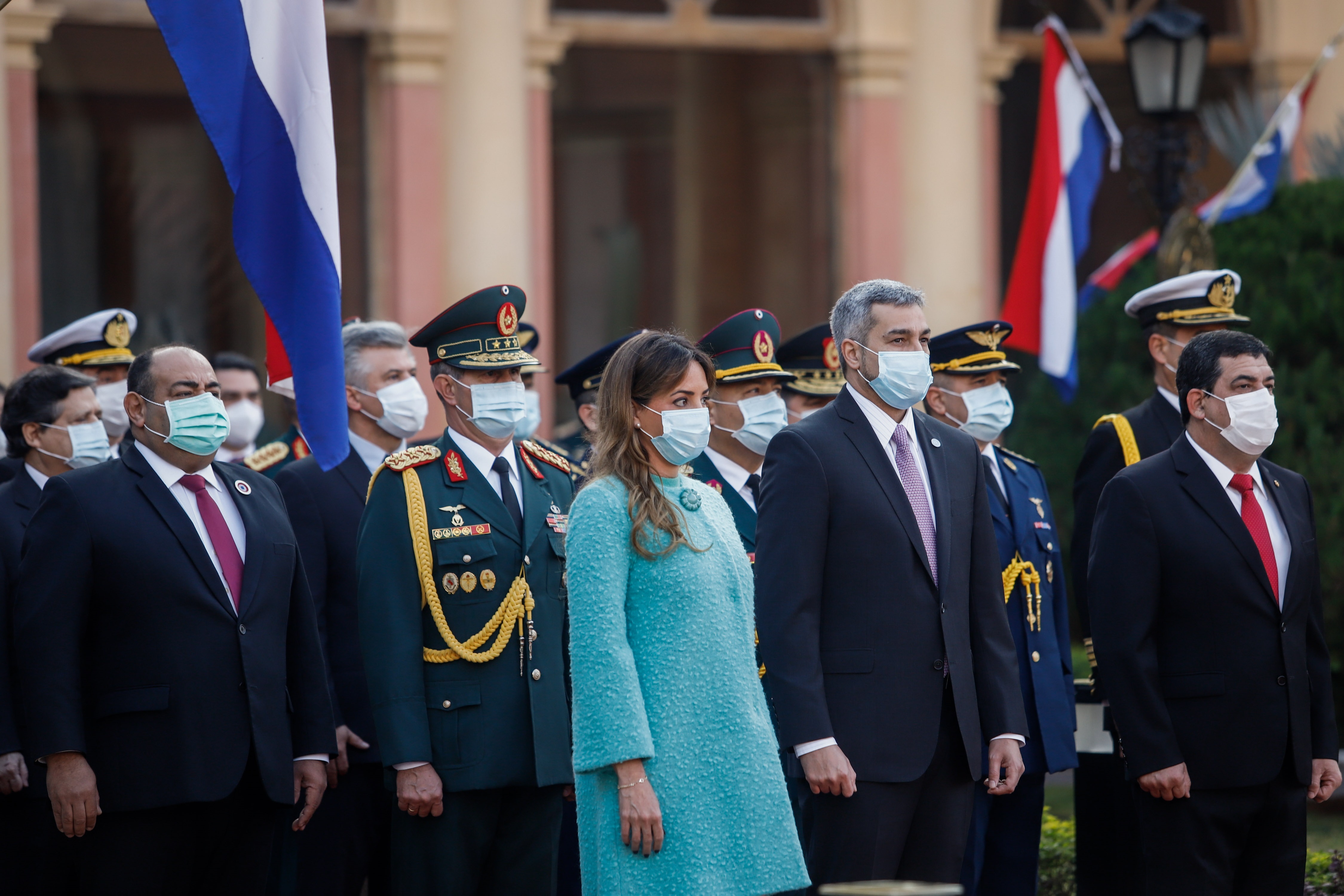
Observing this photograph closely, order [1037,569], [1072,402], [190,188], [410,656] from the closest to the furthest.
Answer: [410,656]
[1037,569]
[1072,402]
[190,188]

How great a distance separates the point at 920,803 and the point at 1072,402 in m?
6.30

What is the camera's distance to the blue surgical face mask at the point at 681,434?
14.0 ft

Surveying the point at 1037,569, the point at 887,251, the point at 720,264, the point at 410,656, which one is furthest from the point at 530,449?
the point at 720,264


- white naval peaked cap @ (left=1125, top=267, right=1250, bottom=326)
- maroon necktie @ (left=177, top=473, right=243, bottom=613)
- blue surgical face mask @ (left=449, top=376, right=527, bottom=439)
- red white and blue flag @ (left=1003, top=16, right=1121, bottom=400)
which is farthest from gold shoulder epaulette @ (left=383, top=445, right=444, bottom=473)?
red white and blue flag @ (left=1003, top=16, right=1121, bottom=400)

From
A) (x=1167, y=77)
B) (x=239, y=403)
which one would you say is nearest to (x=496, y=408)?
(x=239, y=403)

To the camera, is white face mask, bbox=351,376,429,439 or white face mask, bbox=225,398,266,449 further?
white face mask, bbox=225,398,266,449

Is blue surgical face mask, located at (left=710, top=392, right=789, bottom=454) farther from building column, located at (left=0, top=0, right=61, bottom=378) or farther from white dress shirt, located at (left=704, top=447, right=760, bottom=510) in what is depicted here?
building column, located at (left=0, top=0, right=61, bottom=378)

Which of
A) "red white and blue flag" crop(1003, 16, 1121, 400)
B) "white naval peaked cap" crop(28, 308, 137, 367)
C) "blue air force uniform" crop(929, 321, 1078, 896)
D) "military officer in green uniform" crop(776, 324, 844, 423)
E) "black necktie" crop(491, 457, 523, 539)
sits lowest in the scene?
"blue air force uniform" crop(929, 321, 1078, 896)

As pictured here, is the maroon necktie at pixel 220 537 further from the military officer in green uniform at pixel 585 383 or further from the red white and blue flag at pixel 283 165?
Result: the military officer in green uniform at pixel 585 383

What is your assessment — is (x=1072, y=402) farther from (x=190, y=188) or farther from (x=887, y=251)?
(x=190, y=188)

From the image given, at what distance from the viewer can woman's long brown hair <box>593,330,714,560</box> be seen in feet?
13.8

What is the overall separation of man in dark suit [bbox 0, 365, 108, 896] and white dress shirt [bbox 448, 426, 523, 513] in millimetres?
1142

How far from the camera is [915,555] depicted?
465cm

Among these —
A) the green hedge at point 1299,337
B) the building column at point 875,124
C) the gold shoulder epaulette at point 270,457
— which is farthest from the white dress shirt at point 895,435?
the building column at point 875,124
